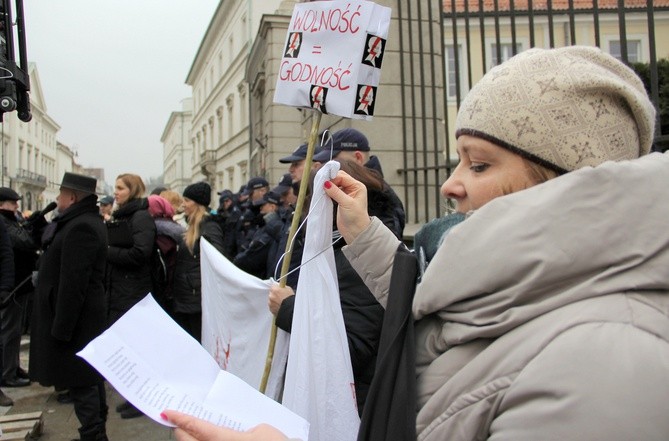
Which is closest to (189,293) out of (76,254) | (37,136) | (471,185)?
(76,254)

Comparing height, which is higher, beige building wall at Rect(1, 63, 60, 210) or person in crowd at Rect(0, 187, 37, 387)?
beige building wall at Rect(1, 63, 60, 210)

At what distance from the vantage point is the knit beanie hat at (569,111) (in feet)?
3.51

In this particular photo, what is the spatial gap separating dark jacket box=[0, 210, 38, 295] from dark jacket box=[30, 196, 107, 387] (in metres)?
2.68

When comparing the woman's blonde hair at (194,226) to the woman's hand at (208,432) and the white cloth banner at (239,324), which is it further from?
the woman's hand at (208,432)

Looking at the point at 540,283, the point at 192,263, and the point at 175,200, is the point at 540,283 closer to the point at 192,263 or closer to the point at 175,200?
the point at 192,263

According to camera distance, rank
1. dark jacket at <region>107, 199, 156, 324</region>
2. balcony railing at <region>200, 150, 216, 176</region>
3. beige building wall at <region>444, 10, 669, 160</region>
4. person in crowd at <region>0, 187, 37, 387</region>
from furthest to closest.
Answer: balcony railing at <region>200, 150, 216, 176</region>, beige building wall at <region>444, 10, 669, 160</region>, person in crowd at <region>0, 187, 37, 387</region>, dark jacket at <region>107, 199, 156, 324</region>

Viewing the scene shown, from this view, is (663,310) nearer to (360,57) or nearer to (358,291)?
(358,291)

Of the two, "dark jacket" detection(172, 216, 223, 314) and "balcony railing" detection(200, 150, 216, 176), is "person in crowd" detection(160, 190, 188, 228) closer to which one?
"dark jacket" detection(172, 216, 223, 314)

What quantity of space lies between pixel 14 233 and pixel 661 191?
6.99 meters

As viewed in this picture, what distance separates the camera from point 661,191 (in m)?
0.94

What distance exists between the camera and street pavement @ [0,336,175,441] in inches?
189

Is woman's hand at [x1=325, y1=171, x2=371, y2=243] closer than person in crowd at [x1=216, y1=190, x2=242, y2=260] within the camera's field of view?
Yes

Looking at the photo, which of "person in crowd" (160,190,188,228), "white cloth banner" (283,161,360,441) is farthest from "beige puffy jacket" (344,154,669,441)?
"person in crowd" (160,190,188,228)

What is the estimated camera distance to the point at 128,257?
504cm
